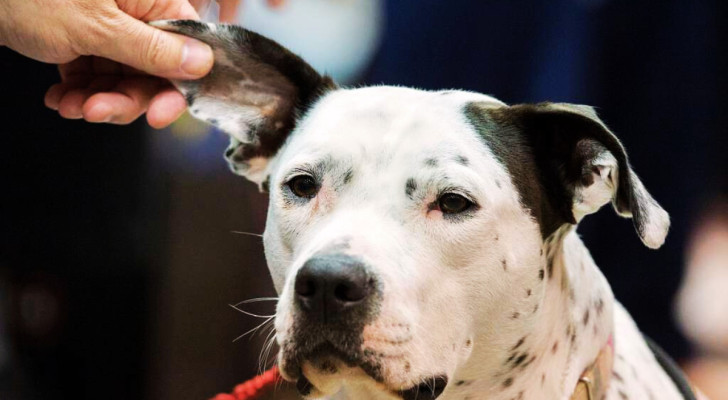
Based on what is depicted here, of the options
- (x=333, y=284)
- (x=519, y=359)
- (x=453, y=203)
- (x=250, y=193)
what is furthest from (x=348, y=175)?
(x=250, y=193)

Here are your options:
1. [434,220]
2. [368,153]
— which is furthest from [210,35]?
[434,220]

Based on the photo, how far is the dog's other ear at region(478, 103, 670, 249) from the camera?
171 cm

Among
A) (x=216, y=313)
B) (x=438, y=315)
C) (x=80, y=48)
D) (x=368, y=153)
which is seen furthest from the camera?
(x=216, y=313)

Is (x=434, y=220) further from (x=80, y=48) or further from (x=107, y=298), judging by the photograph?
(x=107, y=298)

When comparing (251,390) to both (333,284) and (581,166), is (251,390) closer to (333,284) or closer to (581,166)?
(333,284)

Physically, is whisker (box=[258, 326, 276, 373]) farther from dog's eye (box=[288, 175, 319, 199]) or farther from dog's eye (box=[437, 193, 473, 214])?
dog's eye (box=[437, 193, 473, 214])

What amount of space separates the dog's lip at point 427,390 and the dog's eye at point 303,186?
476 millimetres

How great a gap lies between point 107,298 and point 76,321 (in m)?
0.18

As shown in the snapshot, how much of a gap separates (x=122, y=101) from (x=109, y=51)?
217 millimetres

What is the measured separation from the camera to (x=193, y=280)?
12.6 ft

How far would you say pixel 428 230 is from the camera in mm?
1636

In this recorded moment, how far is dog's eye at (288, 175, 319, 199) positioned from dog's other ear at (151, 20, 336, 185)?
1.00ft

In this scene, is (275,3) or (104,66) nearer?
(104,66)

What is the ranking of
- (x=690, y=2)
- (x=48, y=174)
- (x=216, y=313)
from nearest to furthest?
(x=690, y=2), (x=48, y=174), (x=216, y=313)
